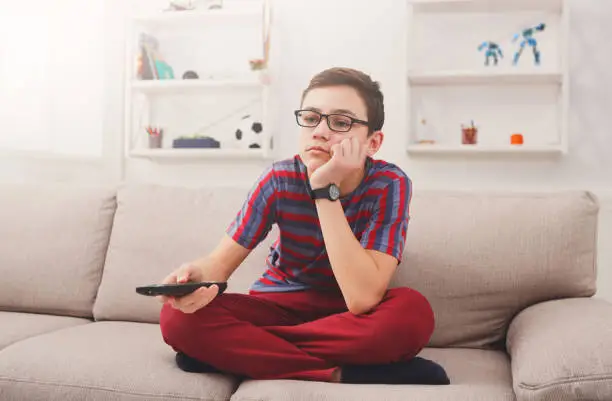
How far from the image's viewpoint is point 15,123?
2646mm

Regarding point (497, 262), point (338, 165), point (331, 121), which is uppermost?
point (331, 121)

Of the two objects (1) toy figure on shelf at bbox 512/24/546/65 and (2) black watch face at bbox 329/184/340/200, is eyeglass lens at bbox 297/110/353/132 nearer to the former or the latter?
(2) black watch face at bbox 329/184/340/200

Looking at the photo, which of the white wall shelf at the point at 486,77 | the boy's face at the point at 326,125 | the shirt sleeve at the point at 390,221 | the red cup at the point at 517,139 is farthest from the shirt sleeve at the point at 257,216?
the red cup at the point at 517,139

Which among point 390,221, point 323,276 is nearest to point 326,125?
point 390,221

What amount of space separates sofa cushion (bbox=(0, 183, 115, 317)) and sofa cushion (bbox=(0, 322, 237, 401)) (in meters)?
0.41

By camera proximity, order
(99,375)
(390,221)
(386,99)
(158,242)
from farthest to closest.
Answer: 1. (386,99)
2. (158,242)
3. (390,221)
4. (99,375)

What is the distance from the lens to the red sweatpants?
1.12m

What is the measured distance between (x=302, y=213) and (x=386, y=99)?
118 centimetres

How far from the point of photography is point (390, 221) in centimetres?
129

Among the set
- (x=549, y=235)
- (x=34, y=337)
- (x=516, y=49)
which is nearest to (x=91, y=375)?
(x=34, y=337)

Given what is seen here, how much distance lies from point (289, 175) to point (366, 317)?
42 cm

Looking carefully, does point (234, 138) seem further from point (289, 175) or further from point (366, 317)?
point (366, 317)

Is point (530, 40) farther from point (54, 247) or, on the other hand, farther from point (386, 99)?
point (54, 247)

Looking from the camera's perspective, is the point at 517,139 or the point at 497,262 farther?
the point at 517,139
